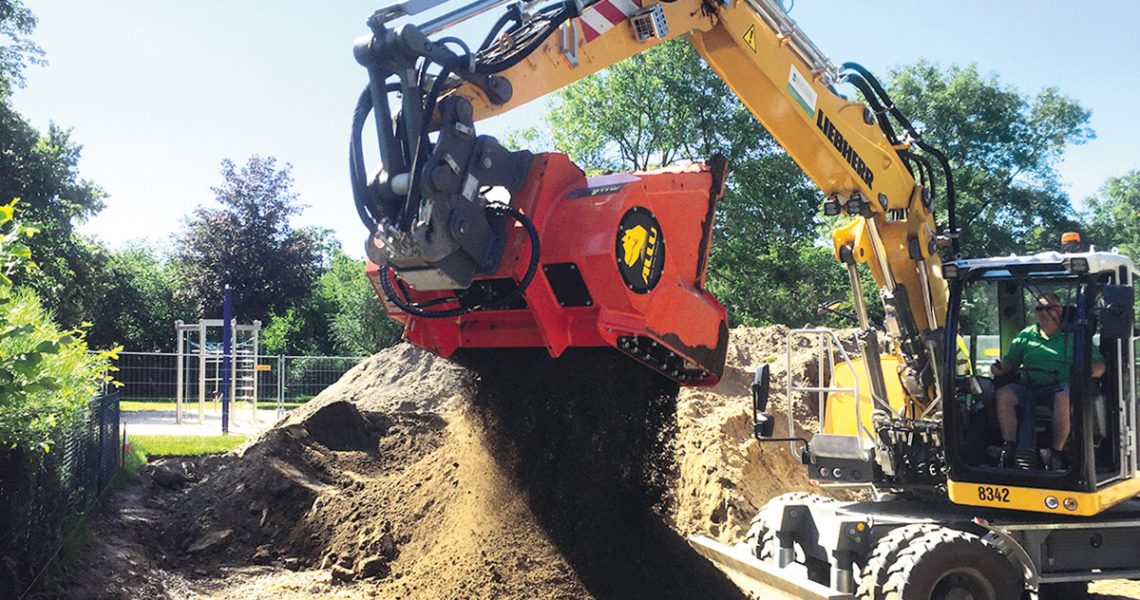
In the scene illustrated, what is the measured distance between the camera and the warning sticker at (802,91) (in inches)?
245

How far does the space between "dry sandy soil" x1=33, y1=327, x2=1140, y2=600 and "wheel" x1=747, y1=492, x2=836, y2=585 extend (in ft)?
1.60

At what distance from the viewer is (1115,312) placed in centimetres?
514

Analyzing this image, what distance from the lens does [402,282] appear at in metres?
5.19

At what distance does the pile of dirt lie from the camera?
18.6ft

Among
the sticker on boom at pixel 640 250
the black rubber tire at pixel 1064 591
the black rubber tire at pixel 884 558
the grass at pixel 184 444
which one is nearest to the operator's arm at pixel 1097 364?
the black rubber tire at pixel 884 558

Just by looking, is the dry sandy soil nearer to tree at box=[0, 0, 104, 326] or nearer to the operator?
the operator

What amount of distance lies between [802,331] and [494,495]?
2308mm

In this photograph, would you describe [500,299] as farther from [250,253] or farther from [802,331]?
[250,253]

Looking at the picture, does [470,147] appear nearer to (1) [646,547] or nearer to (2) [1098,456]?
(1) [646,547]

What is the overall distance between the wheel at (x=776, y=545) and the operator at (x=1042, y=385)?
4.04 feet

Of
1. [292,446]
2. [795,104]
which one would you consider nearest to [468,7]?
[795,104]

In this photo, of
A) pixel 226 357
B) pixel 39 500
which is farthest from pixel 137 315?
pixel 39 500

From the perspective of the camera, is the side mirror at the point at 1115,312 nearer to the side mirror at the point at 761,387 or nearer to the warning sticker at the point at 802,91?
the side mirror at the point at 761,387

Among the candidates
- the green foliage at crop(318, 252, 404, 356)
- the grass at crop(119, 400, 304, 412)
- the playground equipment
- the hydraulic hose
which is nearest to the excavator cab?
the hydraulic hose
